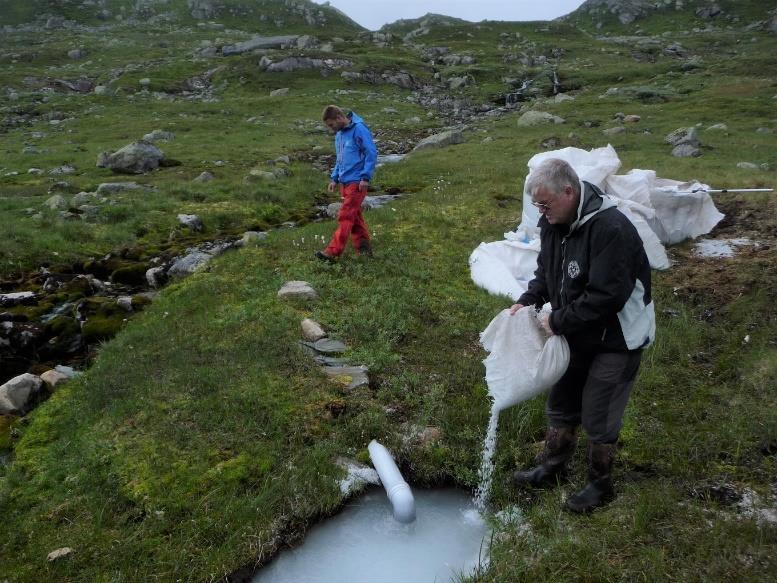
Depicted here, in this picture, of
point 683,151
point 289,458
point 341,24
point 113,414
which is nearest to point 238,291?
point 113,414

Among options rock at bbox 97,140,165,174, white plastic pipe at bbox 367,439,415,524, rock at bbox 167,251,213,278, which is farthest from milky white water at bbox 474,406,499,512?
rock at bbox 97,140,165,174

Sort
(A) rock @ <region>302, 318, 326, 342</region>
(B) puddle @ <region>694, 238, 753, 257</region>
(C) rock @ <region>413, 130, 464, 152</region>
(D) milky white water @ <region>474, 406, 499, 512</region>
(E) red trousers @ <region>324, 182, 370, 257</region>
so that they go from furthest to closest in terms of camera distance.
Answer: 1. (C) rock @ <region>413, 130, 464, 152</region>
2. (E) red trousers @ <region>324, 182, 370, 257</region>
3. (B) puddle @ <region>694, 238, 753, 257</region>
4. (A) rock @ <region>302, 318, 326, 342</region>
5. (D) milky white water @ <region>474, 406, 499, 512</region>

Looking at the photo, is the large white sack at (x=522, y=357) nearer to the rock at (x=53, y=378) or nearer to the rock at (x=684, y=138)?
the rock at (x=53, y=378)

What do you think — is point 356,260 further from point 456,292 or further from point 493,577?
point 493,577

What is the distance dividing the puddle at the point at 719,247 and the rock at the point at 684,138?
12.5 meters

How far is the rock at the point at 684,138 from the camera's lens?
22.2 metres

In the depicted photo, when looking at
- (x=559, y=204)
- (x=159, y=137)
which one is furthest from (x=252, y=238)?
(x=159, y=137)

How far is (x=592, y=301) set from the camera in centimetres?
437

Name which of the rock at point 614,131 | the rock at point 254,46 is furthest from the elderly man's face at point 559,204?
the rock at point 254,46

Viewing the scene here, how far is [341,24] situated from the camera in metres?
113

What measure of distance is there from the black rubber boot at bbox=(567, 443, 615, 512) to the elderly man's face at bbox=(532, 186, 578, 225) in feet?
6.74

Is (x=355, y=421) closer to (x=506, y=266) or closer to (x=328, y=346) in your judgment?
(x=328, y=346)

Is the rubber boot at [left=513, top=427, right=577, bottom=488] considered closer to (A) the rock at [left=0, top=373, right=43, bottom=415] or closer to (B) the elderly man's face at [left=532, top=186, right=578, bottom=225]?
(B) the elderly man's face at [left=532, top=186, right=578, bottom=225]

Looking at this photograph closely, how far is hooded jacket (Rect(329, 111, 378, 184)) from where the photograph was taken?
10914 mm
